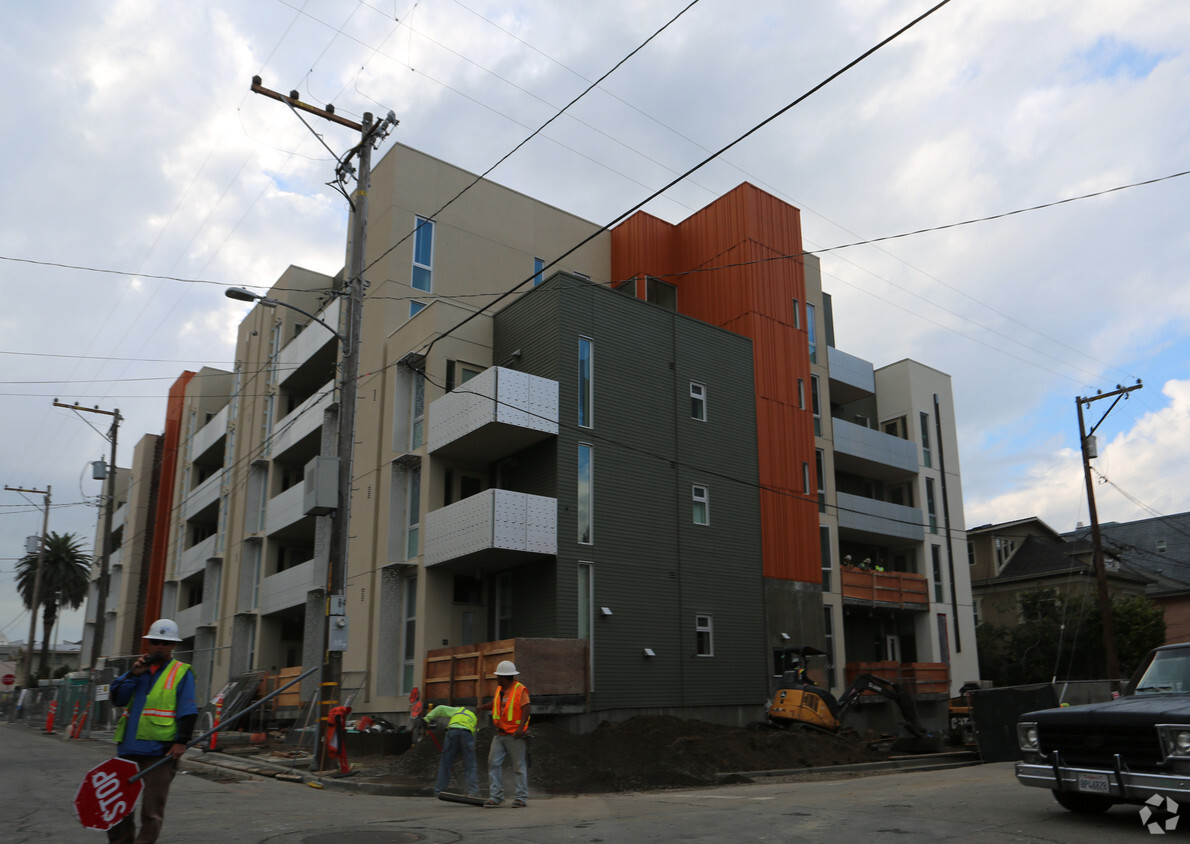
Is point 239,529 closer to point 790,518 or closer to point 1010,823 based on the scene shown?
point 790,518

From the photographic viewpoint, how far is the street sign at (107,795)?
22.3ft

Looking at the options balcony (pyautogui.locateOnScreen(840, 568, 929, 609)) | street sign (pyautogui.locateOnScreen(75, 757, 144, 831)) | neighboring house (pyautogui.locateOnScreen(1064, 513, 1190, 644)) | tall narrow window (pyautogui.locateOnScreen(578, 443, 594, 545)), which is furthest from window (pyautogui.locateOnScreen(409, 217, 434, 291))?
neighboring house (pyautogui.locateOnScreen(1064, 513, 1190, 644))

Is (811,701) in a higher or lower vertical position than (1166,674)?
lower

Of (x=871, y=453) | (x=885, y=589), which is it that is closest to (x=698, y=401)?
(x=871, y=453)

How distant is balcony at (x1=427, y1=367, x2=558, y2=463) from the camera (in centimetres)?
2173

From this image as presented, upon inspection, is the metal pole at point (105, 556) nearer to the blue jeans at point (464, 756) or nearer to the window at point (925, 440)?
the blue jeans at point (464, 756)

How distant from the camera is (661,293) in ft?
103

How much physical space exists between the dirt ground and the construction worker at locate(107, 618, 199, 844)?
7.70 metres

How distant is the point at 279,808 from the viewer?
11.8m

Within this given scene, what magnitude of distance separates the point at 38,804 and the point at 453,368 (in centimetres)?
1487

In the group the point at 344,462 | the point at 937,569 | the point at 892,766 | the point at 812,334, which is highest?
the point at 812,334

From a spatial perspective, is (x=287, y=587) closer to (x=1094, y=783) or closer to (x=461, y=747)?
(x=461, y=747)

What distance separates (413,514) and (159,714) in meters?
17.2

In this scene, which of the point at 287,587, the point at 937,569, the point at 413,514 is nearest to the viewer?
the point at 413,514
